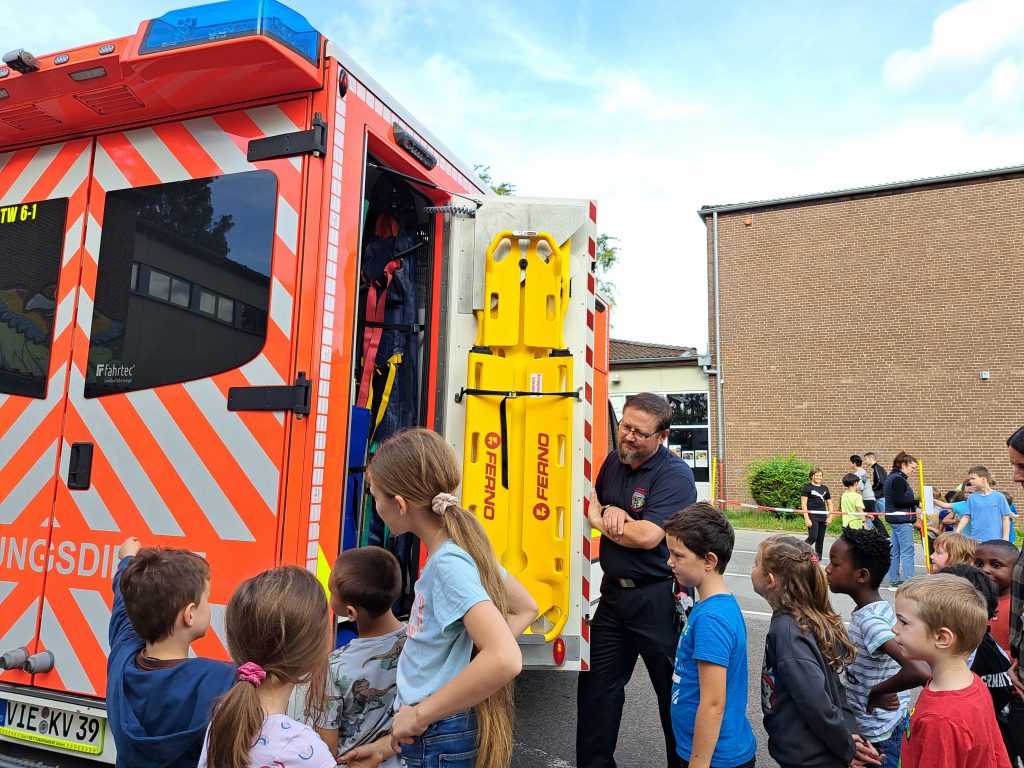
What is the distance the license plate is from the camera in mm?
Answer: 2859

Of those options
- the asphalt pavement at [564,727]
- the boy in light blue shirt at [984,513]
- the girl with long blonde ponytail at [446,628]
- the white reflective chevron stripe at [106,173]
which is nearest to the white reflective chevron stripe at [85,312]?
the white reflective chevron stripe at [106,173]

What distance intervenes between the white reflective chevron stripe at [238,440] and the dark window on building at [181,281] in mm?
76

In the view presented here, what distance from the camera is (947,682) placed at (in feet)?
7.38

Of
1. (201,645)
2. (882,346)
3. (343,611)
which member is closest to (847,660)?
(343,611)

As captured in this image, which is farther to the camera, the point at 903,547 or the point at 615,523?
the point at 903,547

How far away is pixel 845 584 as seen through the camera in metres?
2.84

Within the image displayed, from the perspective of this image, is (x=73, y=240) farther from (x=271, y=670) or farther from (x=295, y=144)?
(x=271, y=670)

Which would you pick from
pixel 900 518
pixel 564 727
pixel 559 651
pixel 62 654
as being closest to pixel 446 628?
pixel 559 651

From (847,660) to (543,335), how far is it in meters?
1.84

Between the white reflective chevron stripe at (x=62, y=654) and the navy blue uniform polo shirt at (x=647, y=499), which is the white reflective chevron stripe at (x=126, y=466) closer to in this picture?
the white reflective chevron stripe at (x=62, y=654)

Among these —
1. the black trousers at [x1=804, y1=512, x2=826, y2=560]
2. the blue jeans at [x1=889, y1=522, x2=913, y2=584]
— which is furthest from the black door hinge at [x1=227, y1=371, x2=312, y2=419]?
the black trousers at [x1=804, y1=512, x2=826, y2=560]

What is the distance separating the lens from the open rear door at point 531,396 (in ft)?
11.6

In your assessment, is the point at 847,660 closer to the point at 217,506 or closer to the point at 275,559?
the point at 275,559

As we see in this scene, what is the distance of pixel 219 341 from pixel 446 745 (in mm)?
1839
